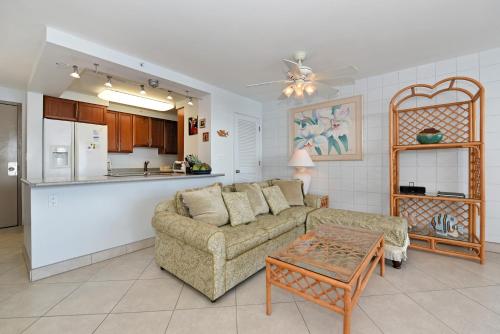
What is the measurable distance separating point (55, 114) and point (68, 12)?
95.2 inches

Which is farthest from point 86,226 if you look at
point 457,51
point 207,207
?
point 457,51

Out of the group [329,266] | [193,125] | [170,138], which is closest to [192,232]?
[329,266]

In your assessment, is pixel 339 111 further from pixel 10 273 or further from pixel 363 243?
pixel 10 273

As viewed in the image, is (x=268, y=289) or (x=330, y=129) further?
(x=330, y=129)

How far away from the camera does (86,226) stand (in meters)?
2.33

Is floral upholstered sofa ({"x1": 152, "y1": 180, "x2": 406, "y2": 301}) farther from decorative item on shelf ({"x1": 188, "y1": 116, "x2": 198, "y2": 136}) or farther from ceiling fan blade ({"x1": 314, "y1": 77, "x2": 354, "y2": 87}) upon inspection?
decorative item on shelf ({"x1": 188, "y1": 116, "x2": 198, "y2": 136})

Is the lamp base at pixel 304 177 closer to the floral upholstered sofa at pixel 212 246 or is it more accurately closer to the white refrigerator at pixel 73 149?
the floral upholstered sofa at pixel 212 246

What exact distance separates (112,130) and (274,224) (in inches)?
153

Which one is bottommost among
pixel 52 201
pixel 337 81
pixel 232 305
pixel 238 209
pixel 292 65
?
pixel 232 305

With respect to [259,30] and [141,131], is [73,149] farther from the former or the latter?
[259,30]

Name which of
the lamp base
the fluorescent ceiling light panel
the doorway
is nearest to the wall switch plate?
the fluorescent ceiling light panel

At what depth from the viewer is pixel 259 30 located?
81.4 inches

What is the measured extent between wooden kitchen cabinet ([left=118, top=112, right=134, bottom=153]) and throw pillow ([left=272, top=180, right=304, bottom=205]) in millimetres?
3315

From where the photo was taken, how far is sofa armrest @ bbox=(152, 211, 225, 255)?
1629 millimetres
